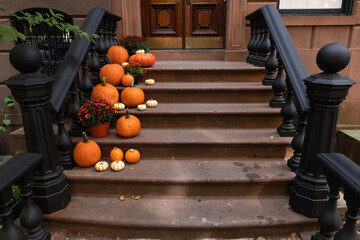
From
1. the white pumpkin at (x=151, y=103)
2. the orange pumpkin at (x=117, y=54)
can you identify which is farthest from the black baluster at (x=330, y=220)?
the orange pumpkin at (x=117, y=54)

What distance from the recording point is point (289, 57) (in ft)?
9.89

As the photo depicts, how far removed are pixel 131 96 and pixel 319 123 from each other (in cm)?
235

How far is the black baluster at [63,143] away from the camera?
2.75m

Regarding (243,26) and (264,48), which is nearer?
(264,48)

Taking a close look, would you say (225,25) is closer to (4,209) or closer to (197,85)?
(197,85)

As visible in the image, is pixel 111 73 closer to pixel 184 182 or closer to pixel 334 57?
pixel 184 182

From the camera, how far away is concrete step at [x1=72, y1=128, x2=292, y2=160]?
3.09m

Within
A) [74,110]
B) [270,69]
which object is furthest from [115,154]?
[270,69]

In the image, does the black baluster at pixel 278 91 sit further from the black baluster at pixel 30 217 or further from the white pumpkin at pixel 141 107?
the black baluster at pixel 30 217

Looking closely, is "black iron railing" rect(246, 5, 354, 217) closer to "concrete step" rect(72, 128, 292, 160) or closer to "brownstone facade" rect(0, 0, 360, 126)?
"concrete step" rect(72, 128, 292, 160)

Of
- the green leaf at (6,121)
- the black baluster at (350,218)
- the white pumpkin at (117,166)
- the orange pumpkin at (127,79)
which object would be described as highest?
the orange pumpkin at (127,79)

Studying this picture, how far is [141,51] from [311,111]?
3008mm

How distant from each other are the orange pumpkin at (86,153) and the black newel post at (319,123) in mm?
2147

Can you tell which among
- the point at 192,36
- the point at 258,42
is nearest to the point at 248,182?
the point at 258,42
